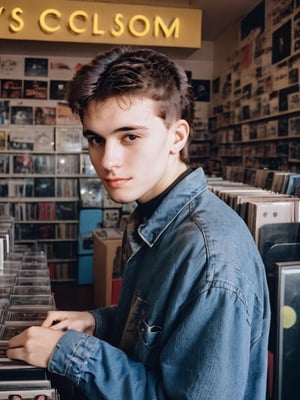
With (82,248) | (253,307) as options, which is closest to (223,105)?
(82,248)

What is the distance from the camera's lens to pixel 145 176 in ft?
3.04

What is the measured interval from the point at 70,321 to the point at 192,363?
1.55 ft

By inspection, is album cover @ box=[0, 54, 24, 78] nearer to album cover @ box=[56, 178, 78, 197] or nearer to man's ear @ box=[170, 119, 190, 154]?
album cover @ box=[56, 178, 78, 197]

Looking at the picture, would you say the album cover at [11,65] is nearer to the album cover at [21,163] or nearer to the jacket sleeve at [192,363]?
the album cover at [21,163]

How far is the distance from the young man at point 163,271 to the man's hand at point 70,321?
0.14m

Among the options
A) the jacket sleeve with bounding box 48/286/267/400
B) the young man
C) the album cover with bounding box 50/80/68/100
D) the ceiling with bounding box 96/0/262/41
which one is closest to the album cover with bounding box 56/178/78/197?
the album cover with bounding box 50/80/68/100

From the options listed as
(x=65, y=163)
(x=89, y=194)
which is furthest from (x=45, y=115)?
(x=89, y=194)

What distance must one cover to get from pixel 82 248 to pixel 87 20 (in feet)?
9.08

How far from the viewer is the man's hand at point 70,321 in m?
1.09

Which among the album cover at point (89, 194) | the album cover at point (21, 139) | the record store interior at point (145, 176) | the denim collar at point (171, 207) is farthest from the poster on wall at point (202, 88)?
the denim collar at point (171, 207)

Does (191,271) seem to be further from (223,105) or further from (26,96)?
(26,96)

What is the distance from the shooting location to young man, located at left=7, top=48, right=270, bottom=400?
74cm

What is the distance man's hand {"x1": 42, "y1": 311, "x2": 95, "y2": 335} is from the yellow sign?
3368 mm

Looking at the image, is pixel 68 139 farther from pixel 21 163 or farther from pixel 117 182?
pixel 117 182
